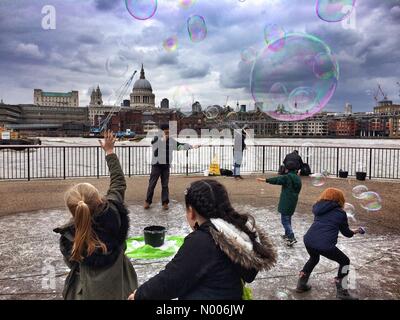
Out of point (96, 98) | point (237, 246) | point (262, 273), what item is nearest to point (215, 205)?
point (237, 246)

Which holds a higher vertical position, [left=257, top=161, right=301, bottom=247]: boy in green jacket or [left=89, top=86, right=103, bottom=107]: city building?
[left=89, top=86, right=103, bottom=107]: city building

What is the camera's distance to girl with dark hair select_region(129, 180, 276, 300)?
2.13 m

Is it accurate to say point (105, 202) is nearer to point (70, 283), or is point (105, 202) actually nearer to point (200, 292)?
point (70, 283)

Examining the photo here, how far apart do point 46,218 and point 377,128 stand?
498 ft

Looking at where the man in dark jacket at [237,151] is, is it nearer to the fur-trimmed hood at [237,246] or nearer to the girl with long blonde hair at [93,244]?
the girl with long blonde hair at [93,244]

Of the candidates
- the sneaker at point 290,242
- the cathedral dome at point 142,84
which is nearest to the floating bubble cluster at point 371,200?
the sneaker at point 290,242

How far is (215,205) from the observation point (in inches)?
89.1

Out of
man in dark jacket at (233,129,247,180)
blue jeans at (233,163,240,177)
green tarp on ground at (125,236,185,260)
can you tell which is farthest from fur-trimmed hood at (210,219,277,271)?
blue jeans at (233,163,240,177)

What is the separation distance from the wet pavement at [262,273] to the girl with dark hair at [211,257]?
7.66ft

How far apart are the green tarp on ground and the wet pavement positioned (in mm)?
190

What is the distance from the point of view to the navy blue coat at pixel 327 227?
4387 mm

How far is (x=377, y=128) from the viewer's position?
143000mm

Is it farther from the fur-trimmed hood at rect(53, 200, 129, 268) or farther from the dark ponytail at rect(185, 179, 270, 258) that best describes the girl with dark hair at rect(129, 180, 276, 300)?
the fur-trimmed hood at rect(53, 200, 129, 268)
